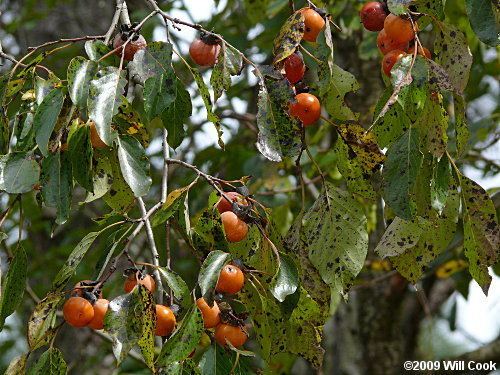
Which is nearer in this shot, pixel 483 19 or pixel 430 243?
pixel 483 19

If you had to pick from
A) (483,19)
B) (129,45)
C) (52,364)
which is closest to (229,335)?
(52,364)

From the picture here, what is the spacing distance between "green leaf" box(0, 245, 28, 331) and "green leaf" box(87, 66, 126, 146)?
0.90ft

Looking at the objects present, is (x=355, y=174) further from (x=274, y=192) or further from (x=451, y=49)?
(x=274, y=192)

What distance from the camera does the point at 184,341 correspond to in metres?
1.07

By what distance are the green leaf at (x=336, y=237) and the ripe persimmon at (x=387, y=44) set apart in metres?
0.23

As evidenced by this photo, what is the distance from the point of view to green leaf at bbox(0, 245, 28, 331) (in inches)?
50.6

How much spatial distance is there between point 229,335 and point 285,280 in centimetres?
11

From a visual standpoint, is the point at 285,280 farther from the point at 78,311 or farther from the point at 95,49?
the point at 95,49

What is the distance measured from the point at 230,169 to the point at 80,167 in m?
1.93

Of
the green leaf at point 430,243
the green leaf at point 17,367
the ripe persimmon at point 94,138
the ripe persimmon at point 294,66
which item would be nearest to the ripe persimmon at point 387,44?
the ripe persimmon at point 294,66

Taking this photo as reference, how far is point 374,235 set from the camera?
290 cm

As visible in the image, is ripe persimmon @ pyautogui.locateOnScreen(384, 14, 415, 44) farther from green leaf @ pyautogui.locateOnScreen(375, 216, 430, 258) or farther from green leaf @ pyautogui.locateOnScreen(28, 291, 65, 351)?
green leaf @ pyautogui.locateOnScreen(28, 291, 65, 351)

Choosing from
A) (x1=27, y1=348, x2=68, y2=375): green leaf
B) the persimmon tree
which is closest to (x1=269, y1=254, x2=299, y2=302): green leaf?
the persimmon tree

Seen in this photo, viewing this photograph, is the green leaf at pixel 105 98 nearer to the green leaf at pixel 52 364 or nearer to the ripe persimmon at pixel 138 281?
the ripe persimmon at pixel 138 281
